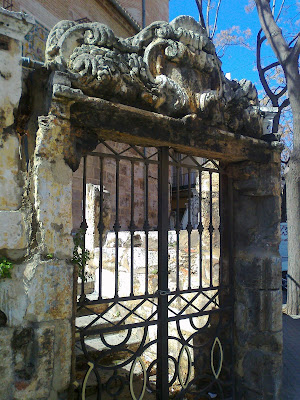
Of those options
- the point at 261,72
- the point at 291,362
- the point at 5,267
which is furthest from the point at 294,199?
the point at 5,267

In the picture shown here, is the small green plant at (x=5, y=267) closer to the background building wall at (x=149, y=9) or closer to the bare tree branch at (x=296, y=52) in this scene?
the bare tree branch at (x=296, y=52)

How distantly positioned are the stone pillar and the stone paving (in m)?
0.28

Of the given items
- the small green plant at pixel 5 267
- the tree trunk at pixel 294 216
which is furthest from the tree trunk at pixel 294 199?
the small green plant at pixel 5 267

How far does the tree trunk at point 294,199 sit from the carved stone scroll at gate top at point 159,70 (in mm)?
4649

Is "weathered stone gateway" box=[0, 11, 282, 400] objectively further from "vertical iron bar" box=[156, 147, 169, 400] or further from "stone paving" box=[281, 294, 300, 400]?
"stone paving" box=[281, 294, 300, 400]

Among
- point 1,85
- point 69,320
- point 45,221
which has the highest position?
point 1,85

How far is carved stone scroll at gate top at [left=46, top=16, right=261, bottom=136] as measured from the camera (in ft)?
7.86

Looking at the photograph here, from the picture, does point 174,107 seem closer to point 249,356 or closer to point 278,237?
point 278,237

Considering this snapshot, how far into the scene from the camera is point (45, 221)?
2209 mm

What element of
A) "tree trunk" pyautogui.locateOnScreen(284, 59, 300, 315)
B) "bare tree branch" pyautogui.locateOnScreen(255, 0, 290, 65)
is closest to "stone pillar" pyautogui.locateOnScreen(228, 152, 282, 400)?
"tree trunk" pyautogui.locateOnScreen(284, 59, 300, 315)

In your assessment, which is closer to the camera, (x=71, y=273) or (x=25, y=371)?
(x=25, y=371)

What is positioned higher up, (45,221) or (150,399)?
(45,221)

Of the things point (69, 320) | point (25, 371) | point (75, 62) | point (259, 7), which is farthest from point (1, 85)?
point (259, 7)

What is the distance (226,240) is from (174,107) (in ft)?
5.47
